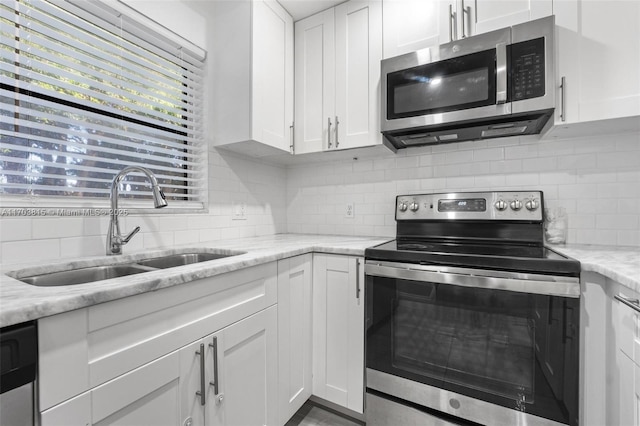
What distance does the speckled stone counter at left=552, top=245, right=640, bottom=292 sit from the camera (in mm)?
879

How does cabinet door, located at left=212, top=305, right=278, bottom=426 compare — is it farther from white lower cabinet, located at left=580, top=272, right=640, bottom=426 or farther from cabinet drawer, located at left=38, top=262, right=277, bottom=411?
white lower cabinet, located at left=580, top=272, right=640, bottom=426

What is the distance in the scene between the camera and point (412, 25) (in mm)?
1688

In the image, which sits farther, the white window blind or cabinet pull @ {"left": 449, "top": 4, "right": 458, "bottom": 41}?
cabinet pull @ {"left": 449, "top": 4, "right": 458, "bottom": 41}

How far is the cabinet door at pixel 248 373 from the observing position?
108 cm

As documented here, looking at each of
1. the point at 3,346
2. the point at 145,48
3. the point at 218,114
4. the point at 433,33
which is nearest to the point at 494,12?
the point at 433,33

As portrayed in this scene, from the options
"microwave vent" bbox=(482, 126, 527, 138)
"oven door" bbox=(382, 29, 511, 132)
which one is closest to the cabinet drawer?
"oven door" bbox=(382, 29, 511, 132)

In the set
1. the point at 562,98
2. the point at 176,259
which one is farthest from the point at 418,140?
the point at 176,259

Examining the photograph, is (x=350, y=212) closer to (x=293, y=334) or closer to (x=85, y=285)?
(x=293, y=334)

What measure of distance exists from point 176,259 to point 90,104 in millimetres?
840

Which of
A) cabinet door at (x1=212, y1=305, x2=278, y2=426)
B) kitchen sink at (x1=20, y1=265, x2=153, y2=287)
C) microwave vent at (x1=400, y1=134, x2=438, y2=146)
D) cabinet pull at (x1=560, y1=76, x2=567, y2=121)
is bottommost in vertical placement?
cabinet door at (x1=212, y1=305, x2=278, y2=426)

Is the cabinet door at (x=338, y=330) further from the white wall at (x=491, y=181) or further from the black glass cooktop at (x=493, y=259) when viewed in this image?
the white wall at (x=491, y=181)

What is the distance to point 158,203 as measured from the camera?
4.09 feet

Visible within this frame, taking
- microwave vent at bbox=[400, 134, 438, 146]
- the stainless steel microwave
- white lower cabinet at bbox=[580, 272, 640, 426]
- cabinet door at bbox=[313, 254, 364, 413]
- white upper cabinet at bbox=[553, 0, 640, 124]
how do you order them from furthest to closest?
microwave vent at bbox=[400, 134, 438, 146]
cabinet door at bbox=[313, 254, 364, 413]
the stainless steel microwave
white upper cabinet at bbox=[553, 0, 640, 124]
white lower cabinet at bbox=[580, 272, 640, 426]

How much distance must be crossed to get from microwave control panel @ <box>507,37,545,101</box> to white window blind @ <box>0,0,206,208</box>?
1.79 metres
